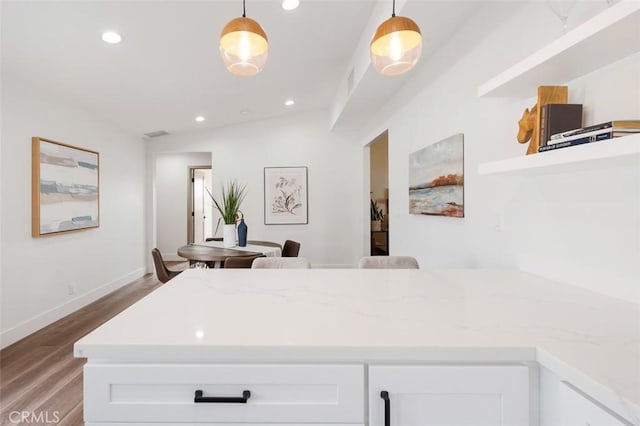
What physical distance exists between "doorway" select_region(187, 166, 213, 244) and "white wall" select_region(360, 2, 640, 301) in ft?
18.7

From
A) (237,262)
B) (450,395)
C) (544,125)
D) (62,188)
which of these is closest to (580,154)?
(544,125)

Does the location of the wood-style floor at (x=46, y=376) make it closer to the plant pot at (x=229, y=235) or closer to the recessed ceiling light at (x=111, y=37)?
the plant pot at (x=229, y=235)

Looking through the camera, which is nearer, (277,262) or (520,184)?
(520,184)

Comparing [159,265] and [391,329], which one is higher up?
[391,329]

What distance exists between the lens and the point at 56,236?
324 cm

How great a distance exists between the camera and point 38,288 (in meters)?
3.01

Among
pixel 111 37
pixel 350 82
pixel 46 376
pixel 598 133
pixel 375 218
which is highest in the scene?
pixel 350 82

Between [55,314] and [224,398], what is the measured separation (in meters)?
3.53

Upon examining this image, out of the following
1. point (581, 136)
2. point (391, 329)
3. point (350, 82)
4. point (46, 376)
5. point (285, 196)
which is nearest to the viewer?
point (391, 329)

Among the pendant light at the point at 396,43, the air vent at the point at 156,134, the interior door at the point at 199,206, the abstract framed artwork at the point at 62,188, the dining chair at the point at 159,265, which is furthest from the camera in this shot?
the interior door at the point at 199,206

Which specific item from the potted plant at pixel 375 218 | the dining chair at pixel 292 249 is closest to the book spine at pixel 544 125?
the dining chair at pixel 292 249

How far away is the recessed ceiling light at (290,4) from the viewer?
2.25 metres

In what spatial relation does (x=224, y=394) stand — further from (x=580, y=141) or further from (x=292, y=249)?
(x=292, y=249)

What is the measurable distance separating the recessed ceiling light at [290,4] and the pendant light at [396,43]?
1.21 m
